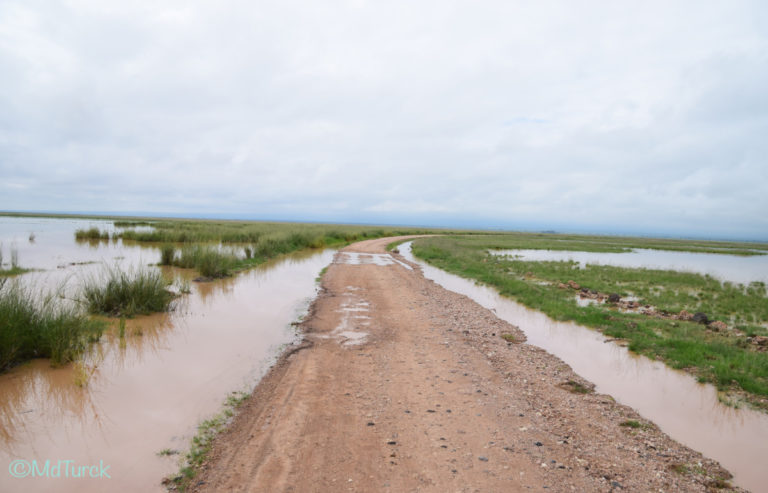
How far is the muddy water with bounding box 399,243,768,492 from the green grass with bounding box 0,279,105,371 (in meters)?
9.40

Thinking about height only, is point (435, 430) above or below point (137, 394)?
above

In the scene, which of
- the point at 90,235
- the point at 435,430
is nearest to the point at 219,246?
the point at 90,235

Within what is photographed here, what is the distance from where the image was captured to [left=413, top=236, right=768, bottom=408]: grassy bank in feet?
23.7

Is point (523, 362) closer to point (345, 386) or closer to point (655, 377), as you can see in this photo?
point (655, 377)

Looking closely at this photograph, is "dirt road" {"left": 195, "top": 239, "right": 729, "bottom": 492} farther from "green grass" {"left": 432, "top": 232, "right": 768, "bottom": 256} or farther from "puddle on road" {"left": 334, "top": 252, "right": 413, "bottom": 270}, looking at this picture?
"green grass" {"left": 432, "top": 232, "right": 768, "bottom": 256}

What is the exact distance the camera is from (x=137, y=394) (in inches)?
213

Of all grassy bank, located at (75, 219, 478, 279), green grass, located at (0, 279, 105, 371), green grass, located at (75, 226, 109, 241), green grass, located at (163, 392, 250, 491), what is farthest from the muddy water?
green grass, located at (75, 226, 109, 241)

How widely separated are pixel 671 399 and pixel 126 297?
40.6 ft

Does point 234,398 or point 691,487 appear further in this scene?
point 234,398

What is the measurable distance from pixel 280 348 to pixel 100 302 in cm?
570

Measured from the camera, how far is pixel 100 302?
9.44m

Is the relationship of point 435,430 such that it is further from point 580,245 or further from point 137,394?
point 580,245

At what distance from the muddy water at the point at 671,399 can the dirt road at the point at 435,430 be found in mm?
436

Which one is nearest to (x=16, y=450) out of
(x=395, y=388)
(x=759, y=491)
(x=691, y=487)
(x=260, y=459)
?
(x=260, y=459)
